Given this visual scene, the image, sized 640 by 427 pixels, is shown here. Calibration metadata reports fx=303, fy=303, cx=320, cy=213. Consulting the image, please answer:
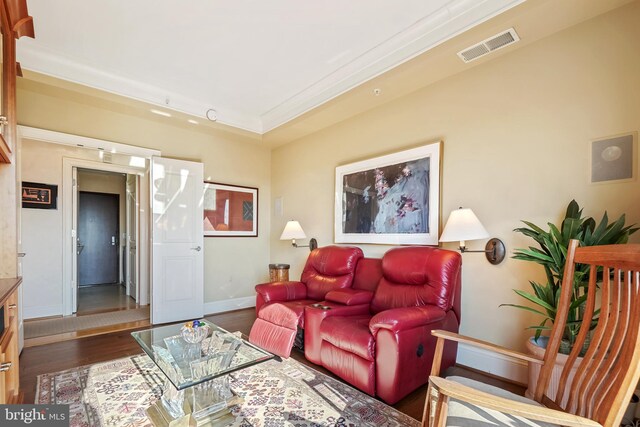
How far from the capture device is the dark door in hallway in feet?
22.7

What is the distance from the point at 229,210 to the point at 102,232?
448 cm

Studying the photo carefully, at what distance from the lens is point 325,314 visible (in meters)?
2.58

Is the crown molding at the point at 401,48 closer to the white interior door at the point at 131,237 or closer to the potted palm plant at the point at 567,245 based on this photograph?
the potted palm plant at the point at 567,245

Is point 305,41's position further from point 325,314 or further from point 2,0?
point 325,314

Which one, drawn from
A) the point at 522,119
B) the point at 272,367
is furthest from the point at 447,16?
the point at 272,367

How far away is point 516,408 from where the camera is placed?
0.92m

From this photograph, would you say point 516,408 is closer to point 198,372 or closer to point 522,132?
point 198,372

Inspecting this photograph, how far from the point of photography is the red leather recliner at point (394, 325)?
204 centimetres

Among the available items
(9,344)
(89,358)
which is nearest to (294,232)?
(89,358)

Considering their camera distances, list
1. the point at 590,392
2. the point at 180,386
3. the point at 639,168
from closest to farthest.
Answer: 1. the point at 590,392
2. the point at 180,386
3. the point at 639,168

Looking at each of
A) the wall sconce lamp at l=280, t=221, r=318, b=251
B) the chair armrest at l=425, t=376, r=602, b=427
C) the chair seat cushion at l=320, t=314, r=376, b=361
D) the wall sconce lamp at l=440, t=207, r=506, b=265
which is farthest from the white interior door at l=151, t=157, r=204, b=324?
the chair armrest at l=425, t=376, r=602, b=427

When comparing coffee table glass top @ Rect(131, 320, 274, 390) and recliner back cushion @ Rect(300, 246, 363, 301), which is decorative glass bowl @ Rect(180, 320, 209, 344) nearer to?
coffee table glass top @ Rect(131, 320, 274, 390)

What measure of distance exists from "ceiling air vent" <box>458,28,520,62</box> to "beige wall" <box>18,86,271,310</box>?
10.8 feet

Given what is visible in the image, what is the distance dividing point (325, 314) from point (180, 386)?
4.33 ft
